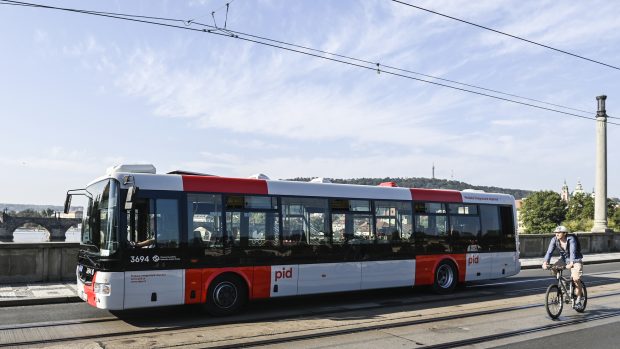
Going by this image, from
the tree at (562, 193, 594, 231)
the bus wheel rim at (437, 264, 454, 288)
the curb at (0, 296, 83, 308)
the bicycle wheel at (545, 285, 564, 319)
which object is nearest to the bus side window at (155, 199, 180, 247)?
the curb at (0, 296, 83, 308)

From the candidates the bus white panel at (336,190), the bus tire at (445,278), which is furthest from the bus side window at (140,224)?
the bus tire at (445,278)

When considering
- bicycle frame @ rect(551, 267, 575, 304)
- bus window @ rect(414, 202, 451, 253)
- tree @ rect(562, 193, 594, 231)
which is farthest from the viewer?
tree @ rect(562, 193, 594, 231)

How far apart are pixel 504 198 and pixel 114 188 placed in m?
10.3

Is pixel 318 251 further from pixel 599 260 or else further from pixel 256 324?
pixel 599 260

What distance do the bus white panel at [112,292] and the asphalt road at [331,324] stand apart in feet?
1.14

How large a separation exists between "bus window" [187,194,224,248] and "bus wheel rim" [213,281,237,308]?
2.47 ft

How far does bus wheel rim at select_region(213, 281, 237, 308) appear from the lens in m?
9.76

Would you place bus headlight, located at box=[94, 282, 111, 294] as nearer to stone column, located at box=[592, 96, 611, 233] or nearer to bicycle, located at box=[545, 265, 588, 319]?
bicycle, located at box=[545, 265, 588, 319]

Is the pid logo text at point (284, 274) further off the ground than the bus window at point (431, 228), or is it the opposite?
the bus window at point (431, 228)

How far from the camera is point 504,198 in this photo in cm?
1473

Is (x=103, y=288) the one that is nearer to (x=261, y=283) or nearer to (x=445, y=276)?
(x=261, y=283)

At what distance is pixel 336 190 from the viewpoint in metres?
11.5

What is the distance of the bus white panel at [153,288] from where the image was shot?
8758 millimetres

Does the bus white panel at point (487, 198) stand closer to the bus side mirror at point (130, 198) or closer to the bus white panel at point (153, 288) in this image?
the bus white panel at point (153, 288)
